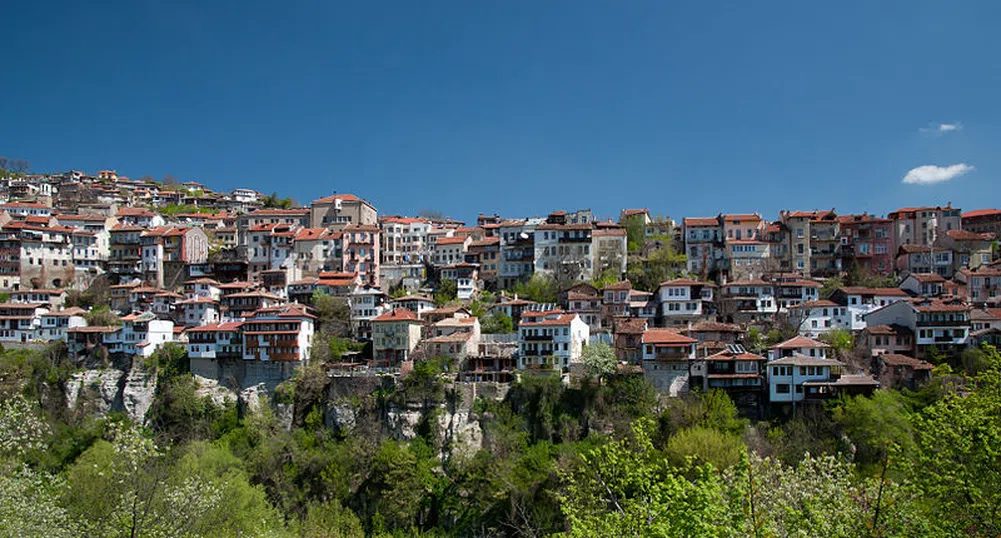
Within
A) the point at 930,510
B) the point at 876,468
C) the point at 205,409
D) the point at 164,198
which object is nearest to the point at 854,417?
the point at 876,468

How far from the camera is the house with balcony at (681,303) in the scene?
49469mm

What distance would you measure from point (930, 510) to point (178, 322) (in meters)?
51.5

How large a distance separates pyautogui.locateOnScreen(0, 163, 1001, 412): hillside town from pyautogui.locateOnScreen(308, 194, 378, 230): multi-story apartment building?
21 cm

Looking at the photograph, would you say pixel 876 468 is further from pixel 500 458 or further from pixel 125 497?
pixel 125 497

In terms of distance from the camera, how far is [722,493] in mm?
14875

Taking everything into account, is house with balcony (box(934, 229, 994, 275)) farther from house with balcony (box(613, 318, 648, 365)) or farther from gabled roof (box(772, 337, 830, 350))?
house with balcony (box(613, 318, 648, 365))

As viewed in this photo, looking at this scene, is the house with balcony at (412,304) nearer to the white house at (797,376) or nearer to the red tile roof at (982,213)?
the white house at (797,376)

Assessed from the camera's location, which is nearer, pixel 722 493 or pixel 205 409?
pixel 722 493

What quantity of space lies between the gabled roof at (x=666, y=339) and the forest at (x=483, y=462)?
2562mm

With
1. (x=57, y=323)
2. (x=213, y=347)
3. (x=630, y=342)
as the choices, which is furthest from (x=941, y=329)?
(x=57, y=323)

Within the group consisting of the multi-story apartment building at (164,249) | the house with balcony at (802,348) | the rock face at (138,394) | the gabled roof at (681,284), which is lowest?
the rock face at (138,394)

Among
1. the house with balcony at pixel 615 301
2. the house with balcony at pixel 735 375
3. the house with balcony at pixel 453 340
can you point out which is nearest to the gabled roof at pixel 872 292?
the house with balcony at pixel 735 375

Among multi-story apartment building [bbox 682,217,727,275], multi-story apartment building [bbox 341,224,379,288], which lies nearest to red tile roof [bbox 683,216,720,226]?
multi-story apartment building [bbox 682,217,727,275]

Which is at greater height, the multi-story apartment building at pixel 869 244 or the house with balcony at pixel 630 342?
the multi-story apartment building at pixel 869 244
